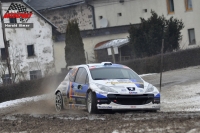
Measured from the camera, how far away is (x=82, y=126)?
477 inches

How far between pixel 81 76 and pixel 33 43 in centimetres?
3722

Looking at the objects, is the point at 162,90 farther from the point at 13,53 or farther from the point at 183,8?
the point at 13,53

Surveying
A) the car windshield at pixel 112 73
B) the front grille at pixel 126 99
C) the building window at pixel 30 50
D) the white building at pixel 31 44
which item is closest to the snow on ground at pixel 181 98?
the car windshield at pixel 112 73

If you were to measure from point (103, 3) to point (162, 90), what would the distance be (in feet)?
106

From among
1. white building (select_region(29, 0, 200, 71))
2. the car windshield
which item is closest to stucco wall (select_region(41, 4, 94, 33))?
white building (select_region(29, 0, 200, 71))

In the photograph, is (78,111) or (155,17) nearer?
(78,111)

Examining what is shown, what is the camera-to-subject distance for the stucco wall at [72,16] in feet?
189

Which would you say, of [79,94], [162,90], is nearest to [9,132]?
[79,94]

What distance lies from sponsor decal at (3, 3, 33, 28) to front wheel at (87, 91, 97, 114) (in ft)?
120

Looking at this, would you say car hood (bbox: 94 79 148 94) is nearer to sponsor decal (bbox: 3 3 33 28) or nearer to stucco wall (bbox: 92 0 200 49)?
stucco wall (bbox: 92 0 200 49)

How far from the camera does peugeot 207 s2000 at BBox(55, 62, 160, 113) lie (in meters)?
14.9

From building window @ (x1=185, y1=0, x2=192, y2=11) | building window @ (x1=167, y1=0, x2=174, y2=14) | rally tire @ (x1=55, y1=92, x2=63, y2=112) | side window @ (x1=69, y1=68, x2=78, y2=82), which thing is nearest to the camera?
side window @ (x1=69, y1=68, x2=78, y2=82)

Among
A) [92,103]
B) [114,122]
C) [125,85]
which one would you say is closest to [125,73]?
[125,85]

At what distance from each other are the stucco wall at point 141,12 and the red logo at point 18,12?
733 cm
